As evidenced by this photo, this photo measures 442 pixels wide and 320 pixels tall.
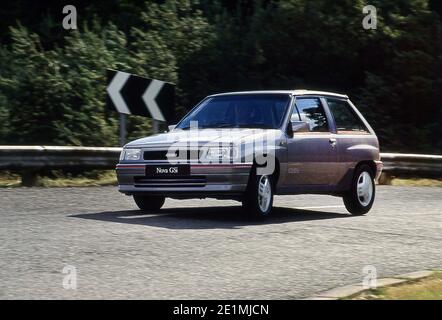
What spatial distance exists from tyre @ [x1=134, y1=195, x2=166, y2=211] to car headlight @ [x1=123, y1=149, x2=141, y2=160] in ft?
1.97

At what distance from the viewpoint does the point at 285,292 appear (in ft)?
26.1

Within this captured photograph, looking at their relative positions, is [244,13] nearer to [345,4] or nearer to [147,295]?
[345,4]

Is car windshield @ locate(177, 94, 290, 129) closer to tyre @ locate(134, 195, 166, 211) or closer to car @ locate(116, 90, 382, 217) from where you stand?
car @ locate(116, 90, 382, 217)

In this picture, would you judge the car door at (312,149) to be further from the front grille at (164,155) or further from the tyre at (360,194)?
the front grille at (164,155)

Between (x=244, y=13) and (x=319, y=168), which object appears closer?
(x=319, y=168)

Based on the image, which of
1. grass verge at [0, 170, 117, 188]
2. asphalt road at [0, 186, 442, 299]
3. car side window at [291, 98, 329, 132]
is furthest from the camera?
grass verge at [0, 170, 117, 188]

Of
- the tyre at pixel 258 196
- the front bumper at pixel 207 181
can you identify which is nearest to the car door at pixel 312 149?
the tyre at pixel 258 196

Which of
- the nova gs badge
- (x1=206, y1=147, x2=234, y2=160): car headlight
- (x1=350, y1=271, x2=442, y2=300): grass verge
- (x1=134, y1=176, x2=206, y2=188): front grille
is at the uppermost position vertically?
(x1=206, y1=147, x2=234, y2=160): car headlight

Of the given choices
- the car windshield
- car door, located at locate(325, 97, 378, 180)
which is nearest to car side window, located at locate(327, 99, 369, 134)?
car door, located at locate(325, 97, 378, 180)

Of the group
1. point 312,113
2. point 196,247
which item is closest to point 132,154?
point 312,113

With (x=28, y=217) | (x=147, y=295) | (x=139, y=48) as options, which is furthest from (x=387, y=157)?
(x=147, y=295)

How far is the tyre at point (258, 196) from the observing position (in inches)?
477

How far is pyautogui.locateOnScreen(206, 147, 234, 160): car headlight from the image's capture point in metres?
12.0

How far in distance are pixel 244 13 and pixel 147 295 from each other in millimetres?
24065
